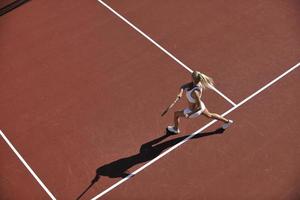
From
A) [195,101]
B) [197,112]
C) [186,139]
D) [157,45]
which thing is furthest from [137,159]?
[157,45]

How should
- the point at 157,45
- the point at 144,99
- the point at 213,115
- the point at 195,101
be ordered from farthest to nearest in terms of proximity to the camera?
1. the point at 157,45
2. the point at 144,99
3. the point at 213,115
4. the point at 195,101

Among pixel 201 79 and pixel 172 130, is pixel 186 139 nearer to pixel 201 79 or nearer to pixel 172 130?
pixel 172 130

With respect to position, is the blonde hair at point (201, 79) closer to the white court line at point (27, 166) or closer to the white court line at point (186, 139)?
the white court line at point (186, 139)

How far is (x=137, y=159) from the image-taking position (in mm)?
12516

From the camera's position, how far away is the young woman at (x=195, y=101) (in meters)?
11.7

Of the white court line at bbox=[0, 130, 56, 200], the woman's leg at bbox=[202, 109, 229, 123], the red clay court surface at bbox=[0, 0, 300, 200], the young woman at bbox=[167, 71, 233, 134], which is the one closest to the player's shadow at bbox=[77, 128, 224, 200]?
the red clay court surface at bbox=[0, 0, 300, 200]

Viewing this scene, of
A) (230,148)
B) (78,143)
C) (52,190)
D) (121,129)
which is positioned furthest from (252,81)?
(52,190)

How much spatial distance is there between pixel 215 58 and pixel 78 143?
4.25 meters

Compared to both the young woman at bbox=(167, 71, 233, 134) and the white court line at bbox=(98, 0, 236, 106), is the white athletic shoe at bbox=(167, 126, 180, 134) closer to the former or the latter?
the young woman at bbox=(167, 71, 233, 134)

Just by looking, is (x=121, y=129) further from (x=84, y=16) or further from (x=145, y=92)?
(x=84, y=16)

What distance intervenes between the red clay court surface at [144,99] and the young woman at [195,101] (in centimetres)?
39

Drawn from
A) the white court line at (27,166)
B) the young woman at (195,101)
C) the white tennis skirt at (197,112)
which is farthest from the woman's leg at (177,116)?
the white court line at (27,166)

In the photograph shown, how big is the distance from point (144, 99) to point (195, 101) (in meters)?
2.11

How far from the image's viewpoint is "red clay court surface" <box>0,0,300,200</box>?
39.7ft
